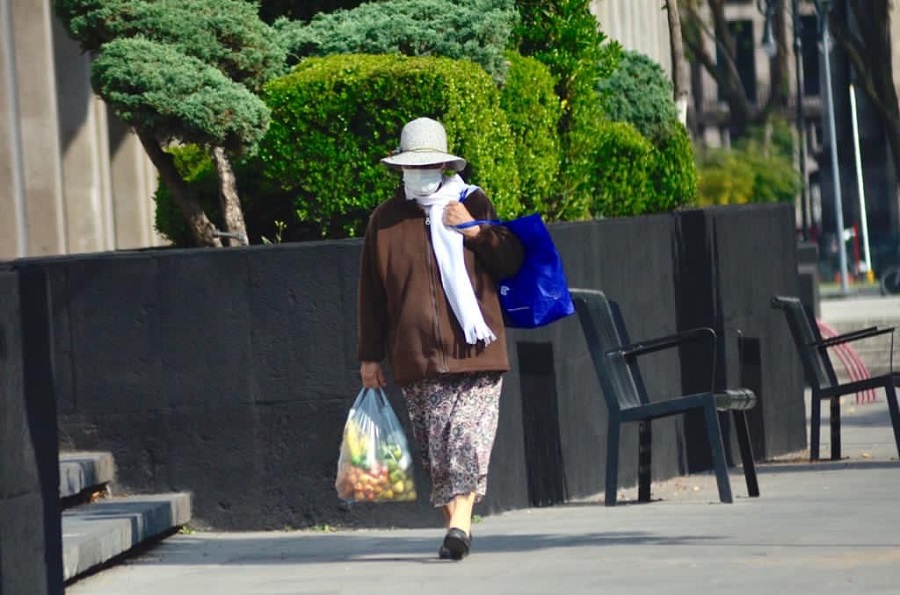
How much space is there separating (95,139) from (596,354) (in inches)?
370

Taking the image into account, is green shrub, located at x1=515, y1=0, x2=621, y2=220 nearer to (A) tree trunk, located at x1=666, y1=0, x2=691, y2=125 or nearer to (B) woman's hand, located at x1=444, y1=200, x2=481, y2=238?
(A) tree trunk, located at x1=666, y1=0, x2=691, y2=125

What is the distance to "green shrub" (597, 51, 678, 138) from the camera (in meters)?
19.5

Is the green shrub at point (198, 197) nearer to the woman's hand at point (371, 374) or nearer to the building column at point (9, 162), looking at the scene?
the building column at point (9, 162)

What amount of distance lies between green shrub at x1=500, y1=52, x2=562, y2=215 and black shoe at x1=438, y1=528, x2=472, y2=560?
5735 mm

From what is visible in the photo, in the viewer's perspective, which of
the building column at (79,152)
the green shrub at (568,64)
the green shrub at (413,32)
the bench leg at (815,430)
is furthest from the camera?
the building column at (79,152)

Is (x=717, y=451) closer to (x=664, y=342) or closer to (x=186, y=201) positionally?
(x=664, y=342)

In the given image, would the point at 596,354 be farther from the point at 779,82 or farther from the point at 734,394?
the point at 779,82

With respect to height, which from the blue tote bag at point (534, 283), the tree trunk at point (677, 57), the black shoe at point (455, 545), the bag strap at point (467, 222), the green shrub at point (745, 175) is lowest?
the black shoe at point (455, 545)

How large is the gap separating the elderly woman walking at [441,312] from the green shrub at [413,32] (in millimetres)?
4294

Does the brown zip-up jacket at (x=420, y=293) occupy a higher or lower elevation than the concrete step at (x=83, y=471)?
higher

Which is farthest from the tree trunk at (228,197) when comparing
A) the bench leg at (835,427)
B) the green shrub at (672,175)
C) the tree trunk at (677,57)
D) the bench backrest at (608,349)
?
the tree trunk at (677,57)

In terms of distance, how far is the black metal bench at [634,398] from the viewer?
11539 mm

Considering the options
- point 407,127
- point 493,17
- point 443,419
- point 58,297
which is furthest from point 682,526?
point 493,17

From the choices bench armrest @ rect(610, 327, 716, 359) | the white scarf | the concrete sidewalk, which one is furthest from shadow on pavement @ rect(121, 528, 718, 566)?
bench armrest @ rect(610, 327, 716, 359)
